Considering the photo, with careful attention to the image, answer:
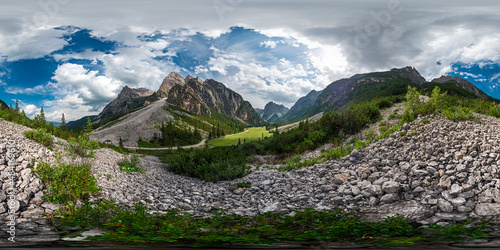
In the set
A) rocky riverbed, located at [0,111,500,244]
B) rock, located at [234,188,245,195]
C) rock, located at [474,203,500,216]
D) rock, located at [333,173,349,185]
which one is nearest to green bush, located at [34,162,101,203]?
rocky riverbed, located at [0,111,500,244]

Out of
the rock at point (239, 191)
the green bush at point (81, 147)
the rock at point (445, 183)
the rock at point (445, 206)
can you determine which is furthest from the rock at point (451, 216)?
the green bush at point (81, 147)

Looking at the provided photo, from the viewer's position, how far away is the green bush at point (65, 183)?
20.9 feet

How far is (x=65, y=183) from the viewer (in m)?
6.70

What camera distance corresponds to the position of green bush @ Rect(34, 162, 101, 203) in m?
6.37

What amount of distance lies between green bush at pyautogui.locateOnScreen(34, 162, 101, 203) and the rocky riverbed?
0.78ft

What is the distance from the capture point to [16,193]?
6.10m

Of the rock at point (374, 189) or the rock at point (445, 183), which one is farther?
the rock at point (374, 189)

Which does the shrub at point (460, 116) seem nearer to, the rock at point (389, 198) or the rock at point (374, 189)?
the rock at point (374, 189)

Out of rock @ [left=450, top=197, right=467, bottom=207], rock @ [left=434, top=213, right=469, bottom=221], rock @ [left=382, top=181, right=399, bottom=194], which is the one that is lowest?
rock @ [left=434, top=213, right=469, bottom=221]

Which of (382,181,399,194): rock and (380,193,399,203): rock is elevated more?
(382,181,399,194): rock

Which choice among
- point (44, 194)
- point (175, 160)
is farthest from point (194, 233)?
point (175, 160)

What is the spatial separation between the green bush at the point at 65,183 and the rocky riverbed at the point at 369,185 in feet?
0.78

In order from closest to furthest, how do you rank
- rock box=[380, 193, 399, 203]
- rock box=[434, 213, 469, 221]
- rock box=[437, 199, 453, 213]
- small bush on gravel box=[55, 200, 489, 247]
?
1. small bush on gravel box=[55, 200, 489, 247]
2. rock box=[434, 213, 469, 221]
3. rock box=[437, 199, 453, 213]
4. rock box=[380, 193, 399, 203]

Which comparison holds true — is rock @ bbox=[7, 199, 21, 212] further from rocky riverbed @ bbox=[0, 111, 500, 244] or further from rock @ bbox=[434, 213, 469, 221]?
rock @ bbox=[434, 213, 469, 221]
